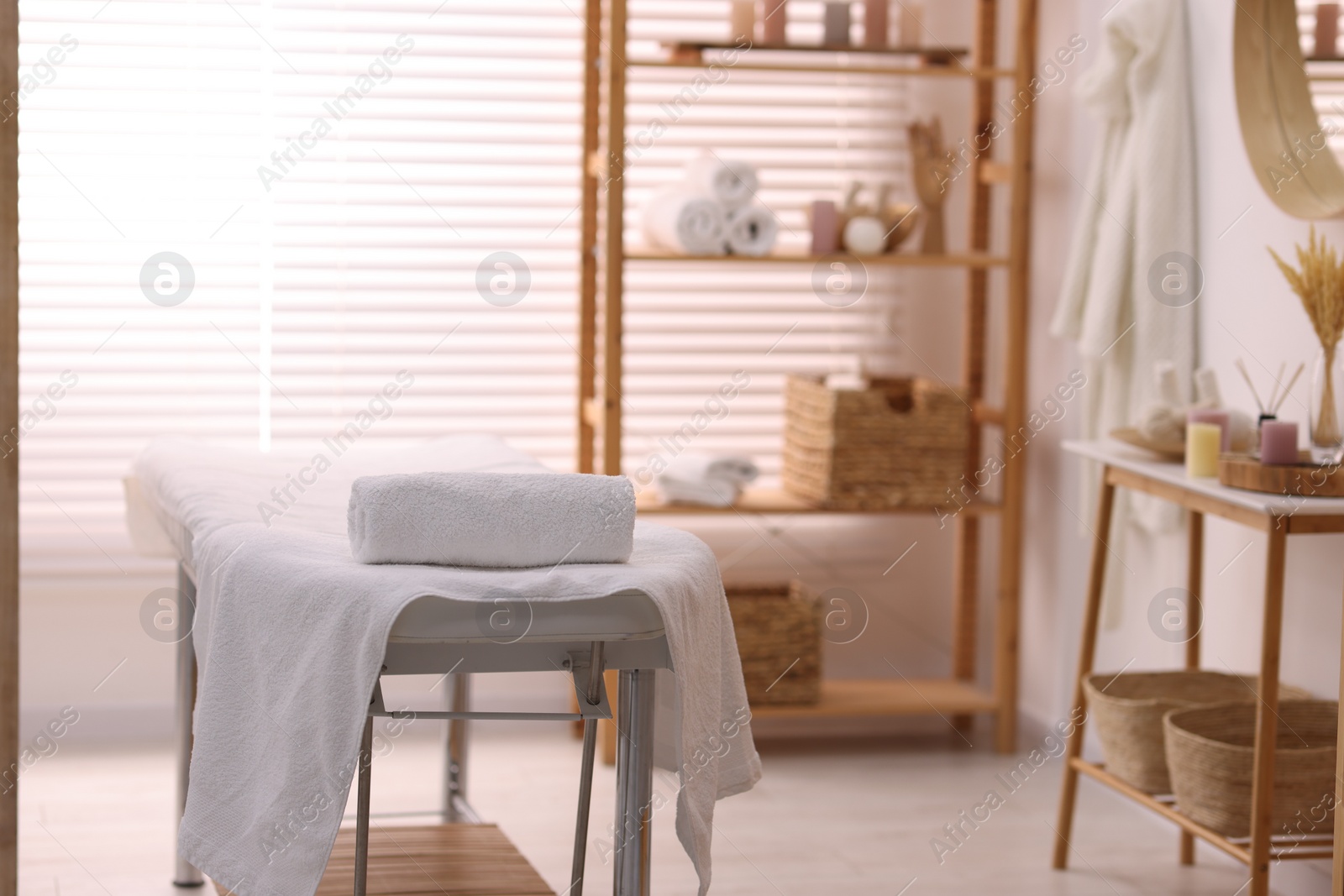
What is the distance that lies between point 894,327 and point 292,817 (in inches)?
98.3

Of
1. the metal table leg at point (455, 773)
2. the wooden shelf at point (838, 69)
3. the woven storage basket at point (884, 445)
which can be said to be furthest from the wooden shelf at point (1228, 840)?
the wooden shelf at point (838, 69)

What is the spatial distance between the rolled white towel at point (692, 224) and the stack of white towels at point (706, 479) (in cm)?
44

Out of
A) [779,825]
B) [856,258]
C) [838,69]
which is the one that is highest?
[838,69]

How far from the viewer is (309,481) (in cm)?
205

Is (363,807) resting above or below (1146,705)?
above

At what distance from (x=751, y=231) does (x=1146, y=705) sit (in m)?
1.26

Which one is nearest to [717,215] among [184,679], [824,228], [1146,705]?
[824,228]

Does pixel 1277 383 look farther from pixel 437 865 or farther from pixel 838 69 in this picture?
pixel 437 865

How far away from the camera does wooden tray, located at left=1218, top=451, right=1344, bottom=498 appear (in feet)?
7.06

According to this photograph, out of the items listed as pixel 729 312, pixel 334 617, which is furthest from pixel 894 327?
pixel 334 617

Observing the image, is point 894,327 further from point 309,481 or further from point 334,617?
point 334,617

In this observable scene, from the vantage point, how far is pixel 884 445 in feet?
10.7

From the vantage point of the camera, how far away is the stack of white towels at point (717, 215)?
3133 millimetres

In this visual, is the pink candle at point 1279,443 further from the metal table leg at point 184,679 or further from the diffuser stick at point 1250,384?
the metal table leg at point 184,679
